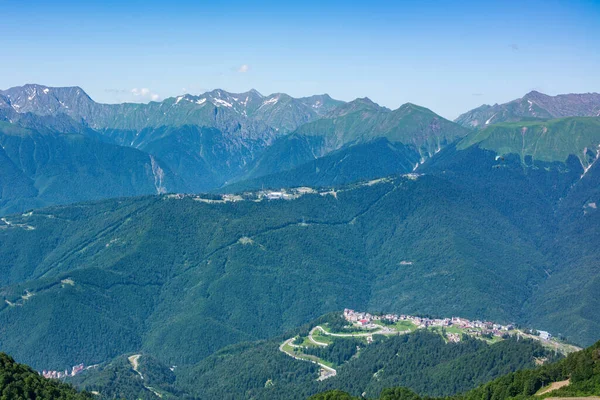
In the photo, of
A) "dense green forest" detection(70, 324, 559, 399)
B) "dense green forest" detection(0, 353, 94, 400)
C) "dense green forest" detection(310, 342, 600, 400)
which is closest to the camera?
"dense green forest" detection(310, 342, 600, 400)

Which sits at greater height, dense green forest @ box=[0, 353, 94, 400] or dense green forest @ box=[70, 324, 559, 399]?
dense green forest @ box=[0, 353, 94, 400]

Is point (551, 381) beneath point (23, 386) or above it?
above

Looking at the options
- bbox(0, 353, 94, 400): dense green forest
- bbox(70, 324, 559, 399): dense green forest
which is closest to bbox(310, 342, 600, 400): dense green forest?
bbox(70, 324, 559, 399): dense green forest

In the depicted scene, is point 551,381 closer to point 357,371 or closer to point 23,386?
point 357,371

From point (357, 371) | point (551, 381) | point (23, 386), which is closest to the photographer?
point (23, 386)

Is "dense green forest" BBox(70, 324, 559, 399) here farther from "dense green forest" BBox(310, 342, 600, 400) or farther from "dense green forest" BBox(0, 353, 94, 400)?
"dense green forest" BBox(0, 353, 94, 400)

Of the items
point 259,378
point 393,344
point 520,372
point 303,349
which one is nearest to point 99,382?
point 259,378

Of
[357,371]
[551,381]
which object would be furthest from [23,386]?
[357,371]

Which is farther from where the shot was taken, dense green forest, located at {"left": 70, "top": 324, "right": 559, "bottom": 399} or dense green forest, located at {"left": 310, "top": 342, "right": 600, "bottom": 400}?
dense green forest, located at {"left": 70, "top": 324, "right": 559, "bottom": 399}

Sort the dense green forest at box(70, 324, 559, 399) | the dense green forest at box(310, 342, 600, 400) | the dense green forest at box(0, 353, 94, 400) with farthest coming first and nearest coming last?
the dense green forest at box(70, 324, 559, 399), the dense green forest at box(0, 353, 94, 400), the dense green forest at box(310, 342, 600, 400)
